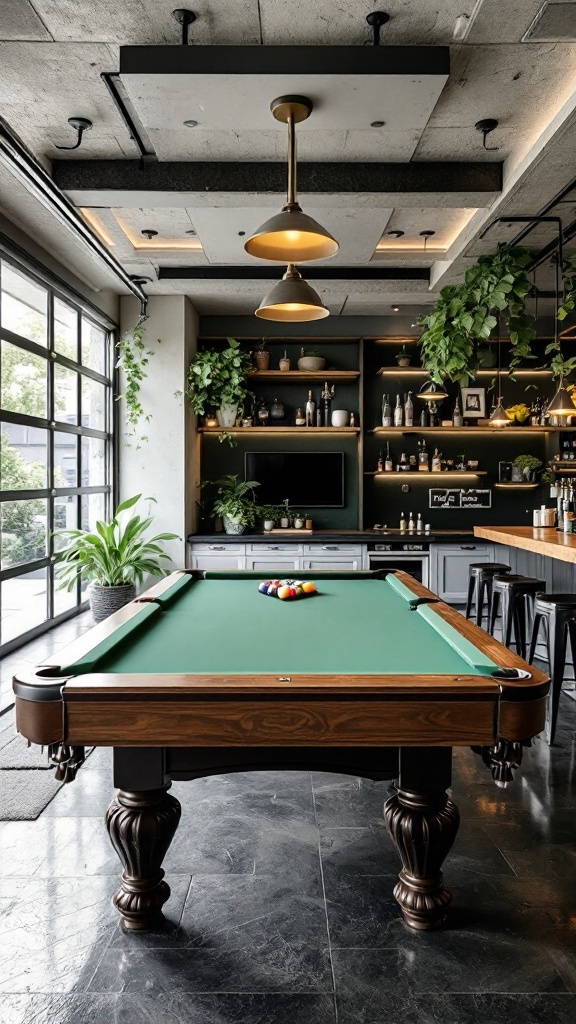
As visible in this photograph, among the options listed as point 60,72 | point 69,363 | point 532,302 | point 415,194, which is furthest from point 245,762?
point 532,302

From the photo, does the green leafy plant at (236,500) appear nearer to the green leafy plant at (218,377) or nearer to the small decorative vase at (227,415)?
the small decorative vase at (227,415)

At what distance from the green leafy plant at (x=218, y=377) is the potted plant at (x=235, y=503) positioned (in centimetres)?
88

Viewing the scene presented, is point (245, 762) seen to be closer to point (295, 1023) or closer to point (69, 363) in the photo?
point (295, 1023)

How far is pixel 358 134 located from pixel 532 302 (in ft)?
13.4

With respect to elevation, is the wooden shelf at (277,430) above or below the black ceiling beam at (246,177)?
below

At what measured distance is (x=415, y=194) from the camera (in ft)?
13.7

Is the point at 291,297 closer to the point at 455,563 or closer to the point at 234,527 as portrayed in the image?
the point at 234,527

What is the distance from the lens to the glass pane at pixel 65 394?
5797 millimetres

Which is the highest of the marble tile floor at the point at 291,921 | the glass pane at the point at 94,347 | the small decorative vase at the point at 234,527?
the glass pane at the point at 94,347

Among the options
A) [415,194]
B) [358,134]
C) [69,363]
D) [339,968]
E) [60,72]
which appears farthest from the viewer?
[69,363]

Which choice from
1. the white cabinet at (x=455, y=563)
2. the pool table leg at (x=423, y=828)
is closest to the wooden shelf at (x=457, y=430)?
the white cabinet at (x=455, y=563)

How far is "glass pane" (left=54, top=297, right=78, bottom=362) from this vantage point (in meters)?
5.76

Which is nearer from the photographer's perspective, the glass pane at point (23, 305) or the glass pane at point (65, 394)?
the glass pane at point (23, 305)

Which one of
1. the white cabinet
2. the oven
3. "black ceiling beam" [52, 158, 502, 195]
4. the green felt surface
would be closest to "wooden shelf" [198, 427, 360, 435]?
the oven
